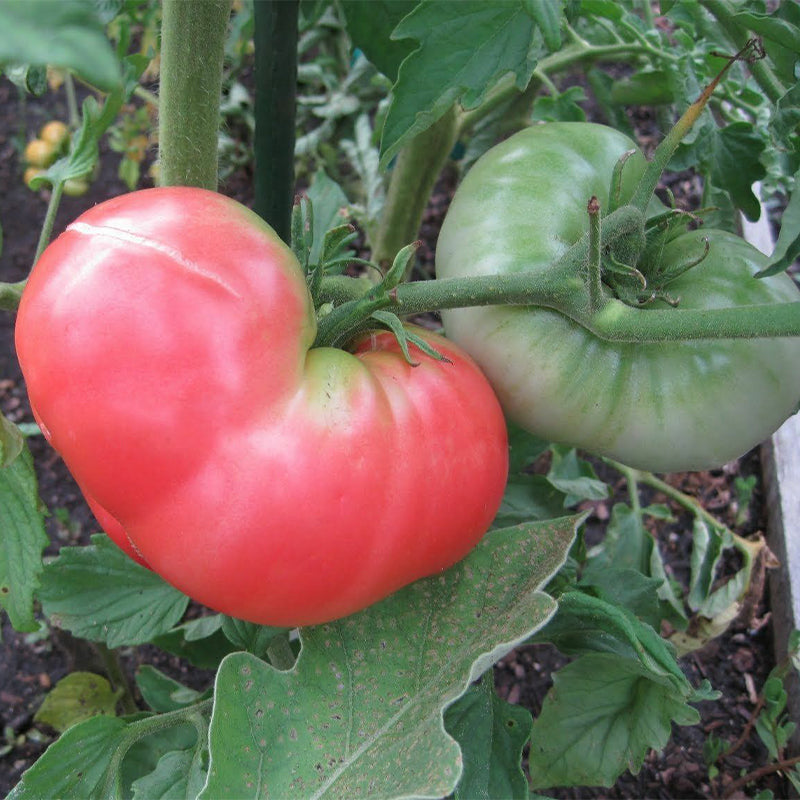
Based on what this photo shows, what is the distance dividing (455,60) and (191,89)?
0.71 feet

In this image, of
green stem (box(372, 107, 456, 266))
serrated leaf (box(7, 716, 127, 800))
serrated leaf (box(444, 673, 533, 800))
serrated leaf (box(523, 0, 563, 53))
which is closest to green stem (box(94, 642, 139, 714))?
serrated leaf (box(7, 716, 127, 800))

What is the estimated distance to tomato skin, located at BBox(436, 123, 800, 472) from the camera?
2.21 ft

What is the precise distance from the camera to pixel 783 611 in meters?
1.26

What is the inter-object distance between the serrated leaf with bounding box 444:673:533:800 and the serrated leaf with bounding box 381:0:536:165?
0.48 m

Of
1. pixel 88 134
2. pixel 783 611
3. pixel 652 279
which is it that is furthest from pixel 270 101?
pixel 783 611

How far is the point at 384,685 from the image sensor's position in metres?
0.64

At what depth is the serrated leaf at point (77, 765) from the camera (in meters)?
0.73

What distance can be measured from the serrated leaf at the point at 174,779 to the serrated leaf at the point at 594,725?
35cm

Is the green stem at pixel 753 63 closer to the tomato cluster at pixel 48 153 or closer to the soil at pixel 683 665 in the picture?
the soil at pixel 683 665

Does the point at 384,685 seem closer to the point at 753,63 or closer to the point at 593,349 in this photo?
the point at 593,349

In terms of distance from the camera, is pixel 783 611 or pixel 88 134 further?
pixel 783 611

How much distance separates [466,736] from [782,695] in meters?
0.44

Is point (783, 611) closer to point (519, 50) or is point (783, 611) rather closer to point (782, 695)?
point (782, 695)

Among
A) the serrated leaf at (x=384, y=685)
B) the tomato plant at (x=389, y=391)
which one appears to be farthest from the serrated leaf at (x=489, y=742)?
the serrated leaf at (x=384, y=685)
